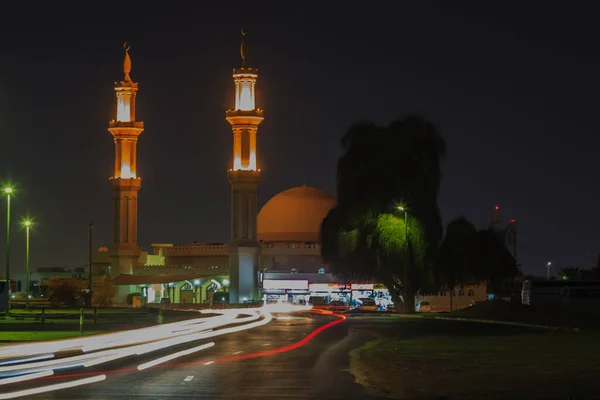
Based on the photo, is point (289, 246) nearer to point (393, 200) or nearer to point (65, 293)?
point (65, 293)

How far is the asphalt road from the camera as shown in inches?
838

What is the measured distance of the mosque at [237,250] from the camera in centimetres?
11150

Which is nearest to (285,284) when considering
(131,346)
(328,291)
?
(328,291)

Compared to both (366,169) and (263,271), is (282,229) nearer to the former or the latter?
(263,271)

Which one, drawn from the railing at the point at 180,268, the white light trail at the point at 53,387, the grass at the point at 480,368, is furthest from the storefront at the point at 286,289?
the white light trail at the point at 53,387

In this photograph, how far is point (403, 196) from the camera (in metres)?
82.6

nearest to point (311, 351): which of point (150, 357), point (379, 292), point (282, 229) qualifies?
point (150, 357)

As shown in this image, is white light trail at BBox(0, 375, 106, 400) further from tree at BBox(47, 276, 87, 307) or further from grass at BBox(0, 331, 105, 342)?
tree at BBox(47, 276, 87, 307)

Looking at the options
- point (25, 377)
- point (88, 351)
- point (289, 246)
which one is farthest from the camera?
point (289, 246)

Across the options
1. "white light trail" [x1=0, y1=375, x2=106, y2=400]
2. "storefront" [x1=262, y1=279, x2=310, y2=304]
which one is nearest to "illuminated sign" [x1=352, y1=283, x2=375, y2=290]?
"storefront" [x1=262, y1=279, x2=310, y2=304]

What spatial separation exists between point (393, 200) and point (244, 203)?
31.5m

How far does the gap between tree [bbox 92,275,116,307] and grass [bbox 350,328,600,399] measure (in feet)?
237

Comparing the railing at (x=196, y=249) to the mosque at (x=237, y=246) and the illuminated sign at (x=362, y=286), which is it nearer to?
the mosque at (x=237, y=246)

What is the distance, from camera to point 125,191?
117 metres
